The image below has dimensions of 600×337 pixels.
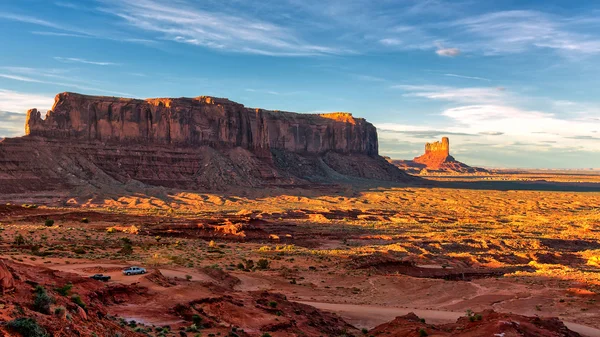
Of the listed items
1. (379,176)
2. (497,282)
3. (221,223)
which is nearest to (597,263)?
(497,282)

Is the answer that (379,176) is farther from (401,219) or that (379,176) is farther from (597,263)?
(597,263)

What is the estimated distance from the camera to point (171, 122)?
11938cm

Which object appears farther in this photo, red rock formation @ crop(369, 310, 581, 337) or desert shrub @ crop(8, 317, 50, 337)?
red rock formation @ crop(369, 310, 581, 337)

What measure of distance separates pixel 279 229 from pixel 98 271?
34299 millimetres

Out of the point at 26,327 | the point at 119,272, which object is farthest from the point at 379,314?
the point at 26,327

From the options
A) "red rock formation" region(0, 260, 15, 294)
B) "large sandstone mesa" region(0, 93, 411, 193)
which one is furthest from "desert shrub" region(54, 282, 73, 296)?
"large sandstone mesa" region(0, 93, 411, 193)

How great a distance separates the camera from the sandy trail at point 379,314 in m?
24.2

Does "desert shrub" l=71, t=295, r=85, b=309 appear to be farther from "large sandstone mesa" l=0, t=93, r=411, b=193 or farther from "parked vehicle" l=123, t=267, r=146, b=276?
"large sandstone mesa" l=0, t=93, r=411, b=193

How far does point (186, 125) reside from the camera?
4818 inches

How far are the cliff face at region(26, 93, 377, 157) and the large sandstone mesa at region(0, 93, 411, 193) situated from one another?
21cm

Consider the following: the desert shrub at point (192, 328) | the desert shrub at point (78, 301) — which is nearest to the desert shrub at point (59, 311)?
the desert shrub at point (78, 301)

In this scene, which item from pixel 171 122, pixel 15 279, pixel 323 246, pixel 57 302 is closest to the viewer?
pixel 57 302

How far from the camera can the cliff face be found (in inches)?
4119

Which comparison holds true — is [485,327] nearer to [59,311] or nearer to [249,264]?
[59,311]
